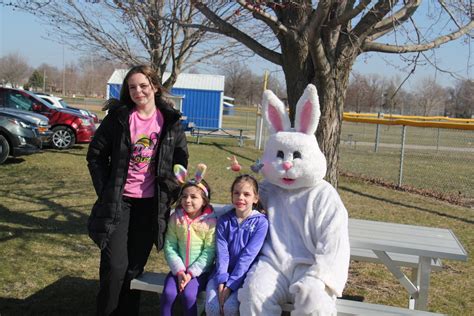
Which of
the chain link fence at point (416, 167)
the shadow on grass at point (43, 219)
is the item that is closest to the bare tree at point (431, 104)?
the chain link fence at point (416, 167)

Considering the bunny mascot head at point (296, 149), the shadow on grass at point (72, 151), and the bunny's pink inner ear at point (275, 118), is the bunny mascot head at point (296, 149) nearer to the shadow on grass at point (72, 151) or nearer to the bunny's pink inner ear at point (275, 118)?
the bunny's pink inner ear at point (275, 118)

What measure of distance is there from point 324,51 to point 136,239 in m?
2.33

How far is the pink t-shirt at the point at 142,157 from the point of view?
11.4 feet

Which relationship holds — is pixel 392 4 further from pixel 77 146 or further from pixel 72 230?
pixel 77 146

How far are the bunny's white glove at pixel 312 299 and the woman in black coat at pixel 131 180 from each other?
103 centimetres

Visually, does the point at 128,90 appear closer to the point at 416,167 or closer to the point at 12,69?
the point at 416,167

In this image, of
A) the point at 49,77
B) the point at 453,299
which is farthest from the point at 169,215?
the point at 49,77

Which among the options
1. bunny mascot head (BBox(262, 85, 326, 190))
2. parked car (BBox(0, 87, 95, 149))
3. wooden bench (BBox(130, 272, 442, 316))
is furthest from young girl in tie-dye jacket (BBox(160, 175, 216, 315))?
parked car (BBox(0, 87, 95, 149))

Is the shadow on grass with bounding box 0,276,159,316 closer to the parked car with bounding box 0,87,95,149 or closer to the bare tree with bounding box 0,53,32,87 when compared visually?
the parked car with bounding box 0,87,95,149

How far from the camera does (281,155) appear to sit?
342 cm

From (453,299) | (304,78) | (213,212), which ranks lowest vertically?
(453,299)

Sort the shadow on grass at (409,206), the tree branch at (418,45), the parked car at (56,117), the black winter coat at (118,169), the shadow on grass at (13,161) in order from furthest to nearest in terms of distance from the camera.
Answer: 1. the parked car at (56,117)
2. the shadow on grass at (13,161)
3. the shadow on grass at (409,206)
4. the tree branch at (418,45)
5. the black winter coat at (118,169)

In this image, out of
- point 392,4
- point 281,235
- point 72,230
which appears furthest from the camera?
point 72,230

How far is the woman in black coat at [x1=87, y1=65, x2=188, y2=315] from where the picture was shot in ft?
11.2
